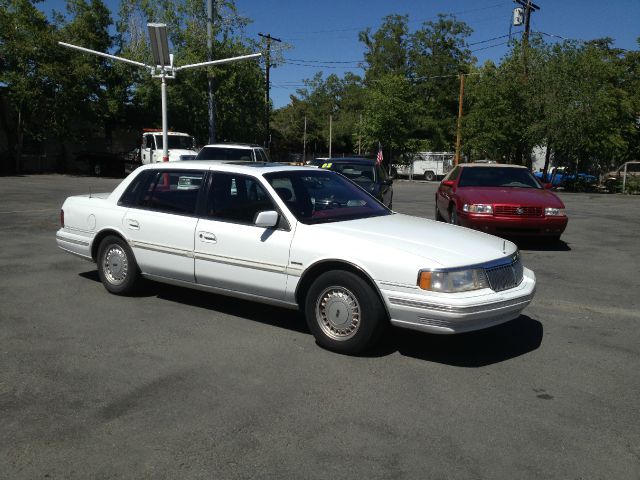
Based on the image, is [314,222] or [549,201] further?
[549,201]

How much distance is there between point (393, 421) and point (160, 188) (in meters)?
3.69

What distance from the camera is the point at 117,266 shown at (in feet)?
21.4

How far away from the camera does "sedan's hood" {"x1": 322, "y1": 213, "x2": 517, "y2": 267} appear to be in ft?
15.3

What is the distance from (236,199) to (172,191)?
2.80 feet

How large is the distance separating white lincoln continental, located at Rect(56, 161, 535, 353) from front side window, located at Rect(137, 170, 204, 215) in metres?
0.01

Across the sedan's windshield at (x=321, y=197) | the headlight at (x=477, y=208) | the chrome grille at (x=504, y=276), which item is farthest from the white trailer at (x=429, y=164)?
the chrome grille at (x=504, y=276)

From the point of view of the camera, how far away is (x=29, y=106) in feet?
105

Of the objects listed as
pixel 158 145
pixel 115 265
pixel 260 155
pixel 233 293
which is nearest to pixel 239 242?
pixel 233 293

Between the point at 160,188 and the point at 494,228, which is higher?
the point at 160,188

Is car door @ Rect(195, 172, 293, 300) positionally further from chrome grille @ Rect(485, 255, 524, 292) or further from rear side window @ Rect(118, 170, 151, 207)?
chrome grille @ Rect(485, 255, 524, 292)

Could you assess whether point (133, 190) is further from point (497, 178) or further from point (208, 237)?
point (497, 178)

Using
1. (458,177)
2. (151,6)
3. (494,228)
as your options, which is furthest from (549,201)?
(151,6)

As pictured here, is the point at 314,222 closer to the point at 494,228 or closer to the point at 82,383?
the point at 82,383

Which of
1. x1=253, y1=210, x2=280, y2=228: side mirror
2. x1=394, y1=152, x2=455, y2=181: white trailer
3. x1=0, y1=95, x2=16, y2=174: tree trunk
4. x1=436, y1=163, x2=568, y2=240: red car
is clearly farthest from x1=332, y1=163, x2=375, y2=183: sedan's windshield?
x1=394, y1=152, x2=455, y2=181: white trailer
